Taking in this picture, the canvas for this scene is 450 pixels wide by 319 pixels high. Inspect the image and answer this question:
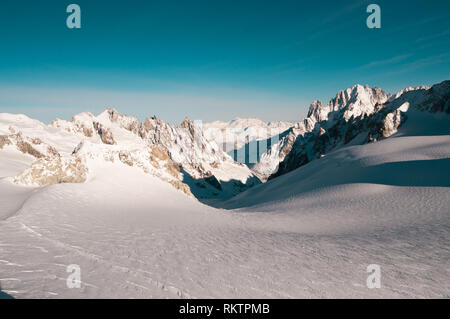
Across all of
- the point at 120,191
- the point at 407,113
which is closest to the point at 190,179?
the point at 407,113

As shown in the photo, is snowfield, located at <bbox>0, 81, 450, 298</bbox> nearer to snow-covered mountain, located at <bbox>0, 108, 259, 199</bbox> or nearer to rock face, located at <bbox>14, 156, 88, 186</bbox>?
rock face, located at <bbox>14, 156, 88, 186</bbox>

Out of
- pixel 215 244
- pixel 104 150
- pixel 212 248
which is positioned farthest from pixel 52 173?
pixel 212 248

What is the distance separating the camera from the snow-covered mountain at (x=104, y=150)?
1842 cm

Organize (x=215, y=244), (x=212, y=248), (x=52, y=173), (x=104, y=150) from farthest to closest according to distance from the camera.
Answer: (x=104, y=150), (x=52, y=173), (x=215, y=244), (x=212, y=248)

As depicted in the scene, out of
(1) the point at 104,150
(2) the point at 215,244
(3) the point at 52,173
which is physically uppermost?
(1) the point at 104,150

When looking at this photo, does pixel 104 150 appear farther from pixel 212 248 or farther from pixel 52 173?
pixel 212 248

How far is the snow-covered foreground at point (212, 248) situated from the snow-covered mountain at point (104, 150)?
116 inches

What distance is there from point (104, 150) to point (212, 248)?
19.6 m

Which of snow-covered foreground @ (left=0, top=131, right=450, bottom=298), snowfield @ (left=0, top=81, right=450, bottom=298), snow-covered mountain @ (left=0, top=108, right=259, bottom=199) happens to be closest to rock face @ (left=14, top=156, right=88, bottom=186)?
snow-covered mountain @ (left=0, top=108, right=259, bottom=199)

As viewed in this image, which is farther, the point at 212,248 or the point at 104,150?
the point at 104,150

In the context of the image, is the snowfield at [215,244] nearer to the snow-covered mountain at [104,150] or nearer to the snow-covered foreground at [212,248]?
the snow-covered foreground at [212,248]

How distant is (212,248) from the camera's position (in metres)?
8.49

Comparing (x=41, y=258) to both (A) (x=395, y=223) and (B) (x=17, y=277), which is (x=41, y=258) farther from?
(A) (x=395, y=223)

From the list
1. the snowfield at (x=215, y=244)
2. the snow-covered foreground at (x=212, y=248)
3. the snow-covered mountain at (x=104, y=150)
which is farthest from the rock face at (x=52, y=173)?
the snow-covered foreground at (x=212, y=248)
